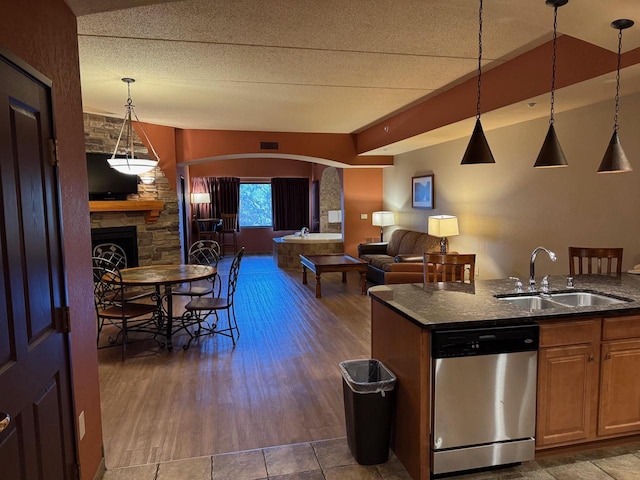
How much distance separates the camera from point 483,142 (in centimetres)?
256

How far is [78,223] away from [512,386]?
237cm

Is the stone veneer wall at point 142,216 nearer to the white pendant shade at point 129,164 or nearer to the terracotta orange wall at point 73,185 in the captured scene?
the white pendant shade at point 129,164

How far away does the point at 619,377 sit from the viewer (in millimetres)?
2418

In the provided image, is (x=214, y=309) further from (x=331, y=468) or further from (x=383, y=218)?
(x=383, y=218)

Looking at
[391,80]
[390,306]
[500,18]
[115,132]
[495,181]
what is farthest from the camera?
[115,132]

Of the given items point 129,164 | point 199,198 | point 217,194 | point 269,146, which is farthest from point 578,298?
point 217,194

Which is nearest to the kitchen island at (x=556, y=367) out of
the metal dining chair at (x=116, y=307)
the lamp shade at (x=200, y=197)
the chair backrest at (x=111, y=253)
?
the metal dining chair at (x=116, y=307)

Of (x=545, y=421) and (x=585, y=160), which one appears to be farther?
(x=585, y=160)

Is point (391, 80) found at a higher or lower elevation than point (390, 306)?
higher

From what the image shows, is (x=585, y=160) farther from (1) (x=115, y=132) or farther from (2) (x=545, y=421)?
(1) (x=115, y=132)

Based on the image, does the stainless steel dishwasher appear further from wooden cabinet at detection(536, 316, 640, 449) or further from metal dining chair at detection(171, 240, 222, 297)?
metal dining chair at detection(171, 240, 222, 297)

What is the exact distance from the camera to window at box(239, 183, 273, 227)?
1205 cm

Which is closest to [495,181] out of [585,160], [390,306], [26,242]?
[585,160]

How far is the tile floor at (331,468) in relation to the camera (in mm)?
2277
